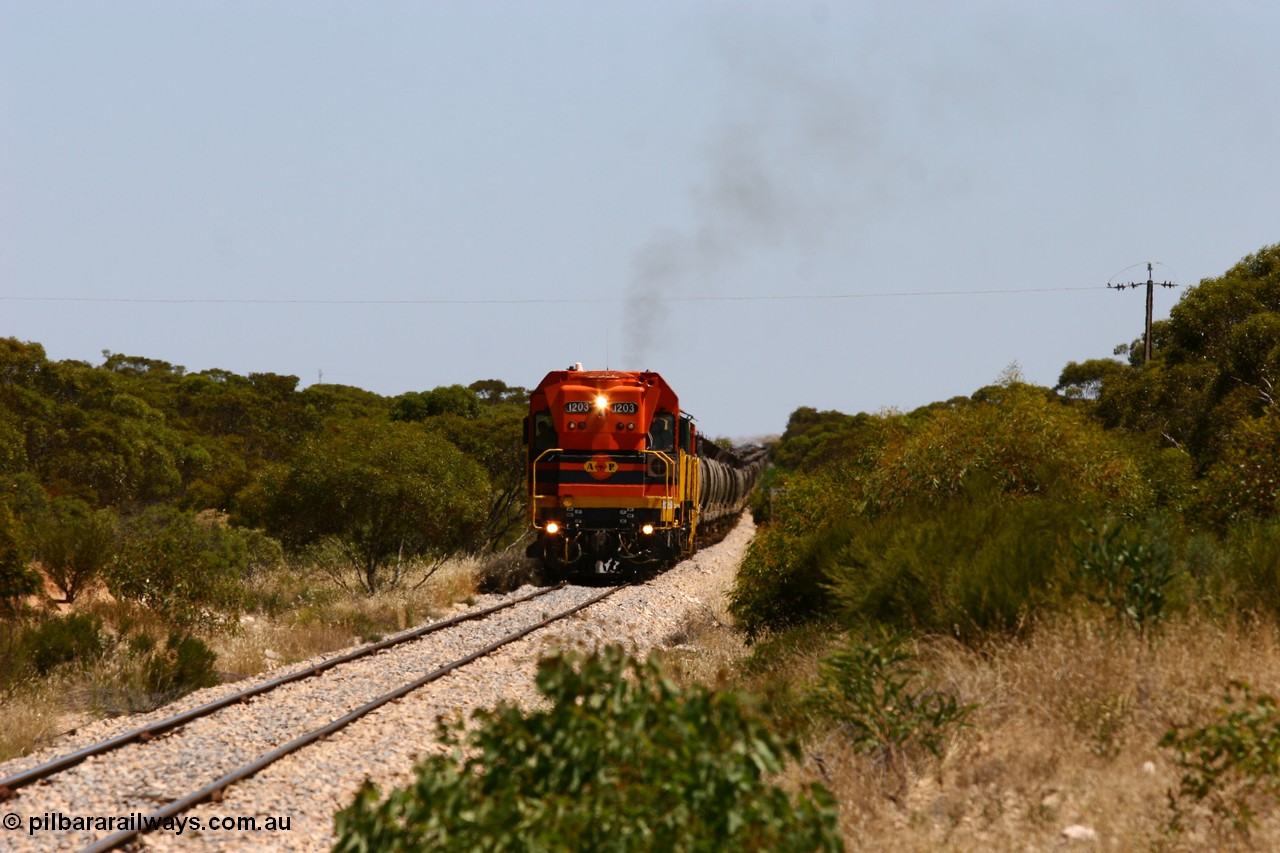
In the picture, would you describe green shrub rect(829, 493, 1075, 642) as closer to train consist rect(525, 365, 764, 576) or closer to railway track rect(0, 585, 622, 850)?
railway track rect(0, 585, 622, 850)

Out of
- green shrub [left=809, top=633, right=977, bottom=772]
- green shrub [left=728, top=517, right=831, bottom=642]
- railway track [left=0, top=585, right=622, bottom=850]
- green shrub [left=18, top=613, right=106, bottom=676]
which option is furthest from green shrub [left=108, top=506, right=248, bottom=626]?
green shrub [left=809, top=633, right=977, bottom=772]

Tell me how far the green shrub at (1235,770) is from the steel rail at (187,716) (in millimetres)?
7716

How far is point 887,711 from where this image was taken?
8.06 meters

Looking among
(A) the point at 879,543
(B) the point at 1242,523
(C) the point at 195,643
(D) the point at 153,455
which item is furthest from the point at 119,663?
(D) the point at 153,455

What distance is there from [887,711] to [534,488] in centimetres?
1564

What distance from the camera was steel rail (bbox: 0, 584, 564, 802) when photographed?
29.4 feet

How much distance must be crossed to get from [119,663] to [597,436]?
10.9m

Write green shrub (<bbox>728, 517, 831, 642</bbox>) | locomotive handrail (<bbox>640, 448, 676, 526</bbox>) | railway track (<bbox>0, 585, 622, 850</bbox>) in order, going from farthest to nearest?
locomotive handrail (<bbox>640, 448, 676, 526</bbox>), green shrub (<bbox>728, 517, 831, 642</bbox>), railway track (<bbox>0, 585, 622, 850</bbox>)

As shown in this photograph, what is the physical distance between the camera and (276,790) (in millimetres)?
8953

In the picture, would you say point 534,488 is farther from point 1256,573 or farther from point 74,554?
point 1256,573

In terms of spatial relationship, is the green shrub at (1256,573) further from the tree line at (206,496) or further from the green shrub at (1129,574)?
the tree line at (206,496)

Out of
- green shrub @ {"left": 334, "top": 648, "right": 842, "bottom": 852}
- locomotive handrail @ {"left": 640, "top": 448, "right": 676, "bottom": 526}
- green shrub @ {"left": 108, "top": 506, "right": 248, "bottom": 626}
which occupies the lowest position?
green shrub @ {"left": 108, "top": 506, "right": 248, "bottom": 626}

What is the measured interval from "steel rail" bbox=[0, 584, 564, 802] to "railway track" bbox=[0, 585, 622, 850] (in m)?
0.01

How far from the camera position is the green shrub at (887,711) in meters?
7.48
